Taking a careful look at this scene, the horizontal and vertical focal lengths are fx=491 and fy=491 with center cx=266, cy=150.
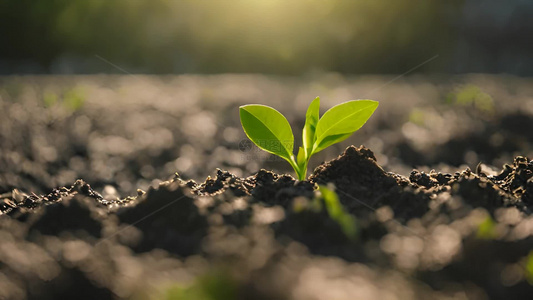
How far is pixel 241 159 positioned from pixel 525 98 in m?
3.80

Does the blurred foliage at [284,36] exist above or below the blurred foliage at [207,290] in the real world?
above

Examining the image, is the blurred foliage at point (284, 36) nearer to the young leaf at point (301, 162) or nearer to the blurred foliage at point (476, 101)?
the blurred foliage at point (476, 101)

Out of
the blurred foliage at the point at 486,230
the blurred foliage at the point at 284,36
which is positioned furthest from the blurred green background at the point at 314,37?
the blurred foliage at the point at 486,230

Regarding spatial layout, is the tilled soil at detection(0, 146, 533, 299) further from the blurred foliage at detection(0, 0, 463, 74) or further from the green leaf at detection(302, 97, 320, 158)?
the blurred foliage at detection(0, 0, 463, 74)

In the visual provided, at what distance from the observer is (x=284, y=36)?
12273 mm

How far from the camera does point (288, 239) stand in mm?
1113

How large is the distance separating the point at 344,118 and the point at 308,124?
0.12 metres

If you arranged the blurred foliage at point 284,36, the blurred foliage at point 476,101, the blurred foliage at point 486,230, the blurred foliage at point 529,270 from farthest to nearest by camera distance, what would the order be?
the blurred foliage at point 284,36
the blurred foliage at point 476,101
the blurred foliage at point 486,230
the blurred foliage at point 529,270

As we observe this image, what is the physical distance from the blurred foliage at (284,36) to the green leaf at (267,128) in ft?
32.4

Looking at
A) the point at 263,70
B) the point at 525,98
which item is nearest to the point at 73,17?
the point at 263,70

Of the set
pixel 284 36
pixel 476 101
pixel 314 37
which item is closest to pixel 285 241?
pixel 476 101

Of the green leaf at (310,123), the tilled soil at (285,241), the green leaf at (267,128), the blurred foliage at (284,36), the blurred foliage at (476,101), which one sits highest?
the blurred foliage at (284,36)

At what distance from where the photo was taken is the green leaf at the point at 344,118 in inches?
60.3

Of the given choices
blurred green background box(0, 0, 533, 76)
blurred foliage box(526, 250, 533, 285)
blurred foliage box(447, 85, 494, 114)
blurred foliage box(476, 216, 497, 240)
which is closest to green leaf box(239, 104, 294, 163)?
blurred foliage box(476, 216, 497, 240)
